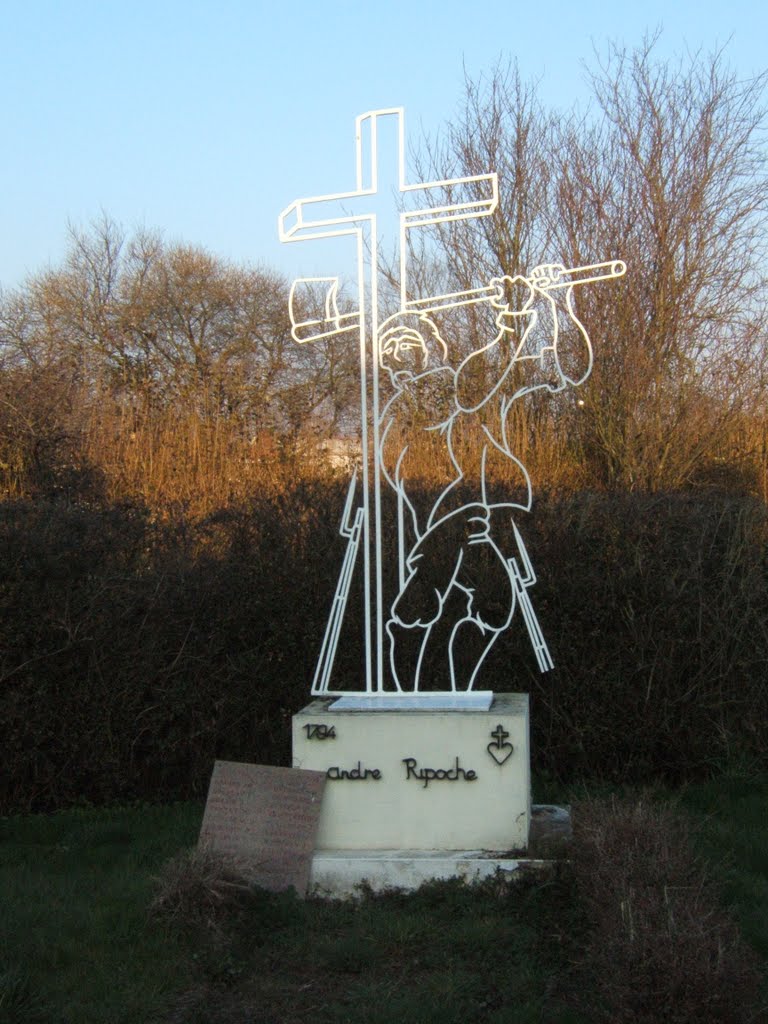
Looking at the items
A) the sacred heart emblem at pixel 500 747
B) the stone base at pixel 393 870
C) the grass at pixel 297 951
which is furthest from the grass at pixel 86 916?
the sacred heart emblem at pixel 500 747

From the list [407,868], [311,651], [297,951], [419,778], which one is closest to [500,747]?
[419,778]

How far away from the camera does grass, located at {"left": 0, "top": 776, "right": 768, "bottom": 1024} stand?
3.88 meters

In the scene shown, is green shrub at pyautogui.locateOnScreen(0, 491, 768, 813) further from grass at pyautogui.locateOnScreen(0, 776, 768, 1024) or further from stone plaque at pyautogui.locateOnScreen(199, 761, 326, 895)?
stone plaque at pyautogui.locateOnScreen(199, 761, 326, 895)

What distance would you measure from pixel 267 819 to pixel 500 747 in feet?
3.84

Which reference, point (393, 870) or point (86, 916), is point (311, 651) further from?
point (86, 916)

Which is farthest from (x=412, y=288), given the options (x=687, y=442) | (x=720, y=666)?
(x=720, y=666)

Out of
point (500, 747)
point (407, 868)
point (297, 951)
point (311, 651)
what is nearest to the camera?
point (297, 951)

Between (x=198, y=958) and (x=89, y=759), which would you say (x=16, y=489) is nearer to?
(x=89, y=759)

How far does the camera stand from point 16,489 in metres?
13.6

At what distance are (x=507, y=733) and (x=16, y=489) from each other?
32.4 ft

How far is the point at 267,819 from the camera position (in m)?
5.28

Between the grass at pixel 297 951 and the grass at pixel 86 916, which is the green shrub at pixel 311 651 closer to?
the grass at pixel 86 916

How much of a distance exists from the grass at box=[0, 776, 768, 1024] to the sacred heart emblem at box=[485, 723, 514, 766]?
0.59 m

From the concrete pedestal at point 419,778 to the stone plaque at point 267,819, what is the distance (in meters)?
0.12
